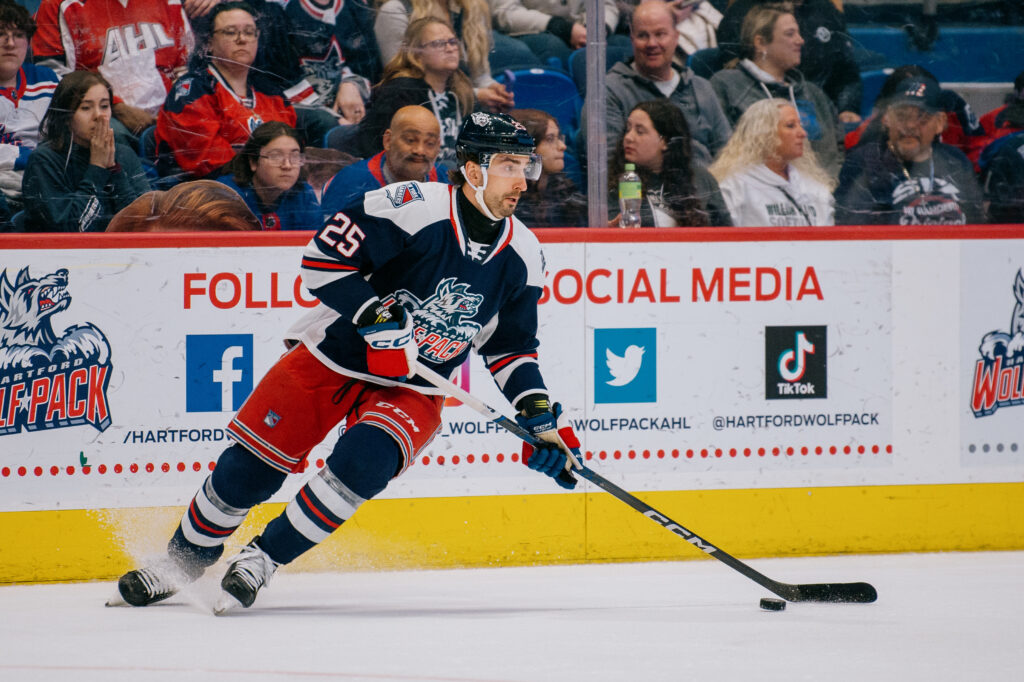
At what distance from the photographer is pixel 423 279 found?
2.85 meters

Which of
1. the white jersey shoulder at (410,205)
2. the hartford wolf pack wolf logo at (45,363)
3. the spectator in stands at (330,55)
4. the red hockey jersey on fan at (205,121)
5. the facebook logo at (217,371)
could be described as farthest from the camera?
the spectator in stands at (330,55)

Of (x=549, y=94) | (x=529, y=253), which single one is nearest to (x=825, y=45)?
(x=549, y=94)

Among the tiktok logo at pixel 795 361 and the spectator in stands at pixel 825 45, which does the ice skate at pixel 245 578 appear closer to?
the tiktok logo at pixel 795 361

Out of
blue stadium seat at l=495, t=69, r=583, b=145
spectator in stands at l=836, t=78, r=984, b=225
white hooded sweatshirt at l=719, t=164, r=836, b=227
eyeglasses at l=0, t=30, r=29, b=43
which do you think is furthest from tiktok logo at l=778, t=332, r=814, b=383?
eyeglasses at l=0, t=30, r=29, b=43

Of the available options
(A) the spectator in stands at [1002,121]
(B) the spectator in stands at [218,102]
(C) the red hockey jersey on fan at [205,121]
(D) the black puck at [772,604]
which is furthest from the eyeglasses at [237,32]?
(A) the spectator in stands at [1002,121]

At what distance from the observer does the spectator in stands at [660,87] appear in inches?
150

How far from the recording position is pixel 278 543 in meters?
2.72

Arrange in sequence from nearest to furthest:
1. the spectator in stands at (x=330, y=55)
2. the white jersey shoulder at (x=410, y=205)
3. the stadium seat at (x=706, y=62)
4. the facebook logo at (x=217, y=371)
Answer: the white jersey shoulder at (x=410, y=205) < the facebook logo at (x=217, y=371) < the spectator in stands at (x=330, y=55) < the stadium seat at (x=706, y=62)

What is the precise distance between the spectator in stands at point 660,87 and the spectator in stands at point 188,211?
1.13 meters

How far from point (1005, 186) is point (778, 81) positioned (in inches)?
35.0

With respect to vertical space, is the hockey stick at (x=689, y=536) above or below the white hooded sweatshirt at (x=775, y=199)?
below

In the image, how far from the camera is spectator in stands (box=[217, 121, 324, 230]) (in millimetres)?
3570

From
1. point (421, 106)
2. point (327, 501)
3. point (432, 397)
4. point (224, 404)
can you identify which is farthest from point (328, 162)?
point (327, 501)

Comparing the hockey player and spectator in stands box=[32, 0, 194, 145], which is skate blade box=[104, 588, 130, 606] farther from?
spectator in stands box=[32, 0, 194, 145]
